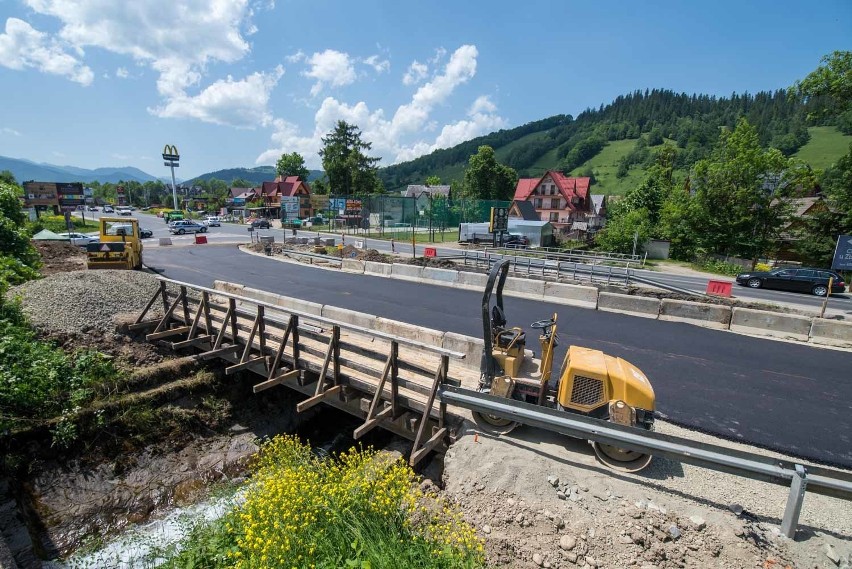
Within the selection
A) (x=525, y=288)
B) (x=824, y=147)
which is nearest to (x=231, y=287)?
(x=525, y=288)

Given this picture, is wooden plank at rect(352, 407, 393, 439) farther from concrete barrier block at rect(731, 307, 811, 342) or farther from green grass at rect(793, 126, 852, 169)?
green grass at rect(793, 126, 852, 169)

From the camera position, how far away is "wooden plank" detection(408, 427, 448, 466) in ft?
20.0

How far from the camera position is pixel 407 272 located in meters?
19.3

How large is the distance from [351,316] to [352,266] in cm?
1095

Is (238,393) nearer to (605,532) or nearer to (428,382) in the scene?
(428,382)

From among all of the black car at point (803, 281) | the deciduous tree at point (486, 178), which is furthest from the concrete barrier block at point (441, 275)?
the deciduous tree at point (486, 178)

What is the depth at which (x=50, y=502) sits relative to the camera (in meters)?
7.13

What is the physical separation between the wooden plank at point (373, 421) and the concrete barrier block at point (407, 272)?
11.9 m

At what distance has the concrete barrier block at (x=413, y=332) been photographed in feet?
30.9

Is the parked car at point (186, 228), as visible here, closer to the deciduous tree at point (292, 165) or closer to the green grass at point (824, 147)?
the deciduous tree at point (292, 165)

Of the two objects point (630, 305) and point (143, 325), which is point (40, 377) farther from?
point (630, 305)

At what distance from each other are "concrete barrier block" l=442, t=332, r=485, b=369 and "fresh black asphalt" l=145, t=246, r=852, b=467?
2284 millimetres

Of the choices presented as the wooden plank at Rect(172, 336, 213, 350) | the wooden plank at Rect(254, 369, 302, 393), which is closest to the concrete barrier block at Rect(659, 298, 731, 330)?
the wooden plank at Rect(254, 369, 302, 393)

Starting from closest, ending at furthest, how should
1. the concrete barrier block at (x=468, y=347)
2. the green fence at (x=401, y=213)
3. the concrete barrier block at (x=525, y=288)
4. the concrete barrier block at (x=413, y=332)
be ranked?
the concrete barrier block at (x=468, y=347)
the concrete barrier block at (x=413, y=332)
the concrete barrier block at (x=525, y=288)
the green fence at (x=401, y=213)
